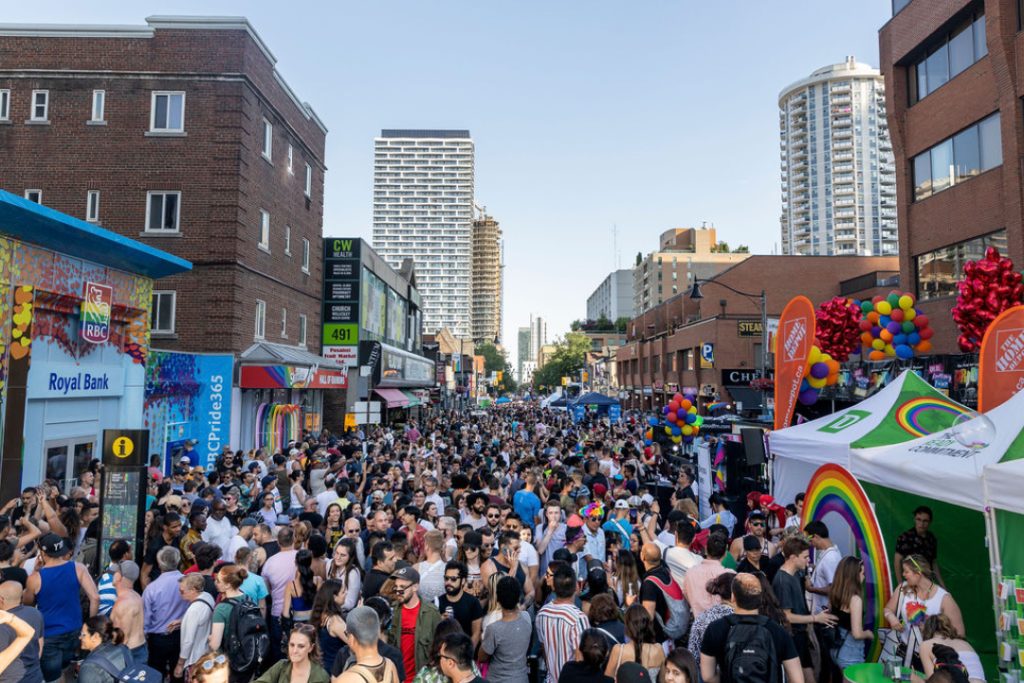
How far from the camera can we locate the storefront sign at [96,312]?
1359 cm

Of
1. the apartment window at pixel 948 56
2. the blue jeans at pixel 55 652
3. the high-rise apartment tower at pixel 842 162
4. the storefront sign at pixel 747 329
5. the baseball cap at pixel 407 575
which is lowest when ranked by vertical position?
the blue jeans at pixel 55 652

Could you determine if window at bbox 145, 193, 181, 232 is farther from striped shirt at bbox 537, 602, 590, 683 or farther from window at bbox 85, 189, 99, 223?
striped shirt at bbox 537, 602, 590, 683

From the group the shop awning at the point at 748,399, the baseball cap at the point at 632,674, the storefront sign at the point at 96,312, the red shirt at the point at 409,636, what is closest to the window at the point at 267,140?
the storefront sign at the point at 96,312

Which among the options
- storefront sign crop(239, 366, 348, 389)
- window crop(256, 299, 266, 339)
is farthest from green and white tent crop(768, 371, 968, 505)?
window crop(256, 299, 266, 339)

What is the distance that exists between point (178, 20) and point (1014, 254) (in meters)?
25.3

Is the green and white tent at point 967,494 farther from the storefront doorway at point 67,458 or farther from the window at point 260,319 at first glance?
the window at point 260,319

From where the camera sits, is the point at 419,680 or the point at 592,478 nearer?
the point at 419,680

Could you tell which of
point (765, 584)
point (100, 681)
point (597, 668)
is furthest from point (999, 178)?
point (100, 681)

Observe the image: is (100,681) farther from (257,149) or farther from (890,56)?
(890,56)

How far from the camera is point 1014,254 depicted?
17188mm

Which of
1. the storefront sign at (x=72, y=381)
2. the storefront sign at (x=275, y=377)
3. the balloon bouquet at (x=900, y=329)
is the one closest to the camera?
the storefront sign at (x=72, y=381)

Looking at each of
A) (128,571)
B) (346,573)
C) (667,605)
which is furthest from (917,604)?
(128,571)

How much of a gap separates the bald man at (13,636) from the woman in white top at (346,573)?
2349mm

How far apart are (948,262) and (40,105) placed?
28.8m
